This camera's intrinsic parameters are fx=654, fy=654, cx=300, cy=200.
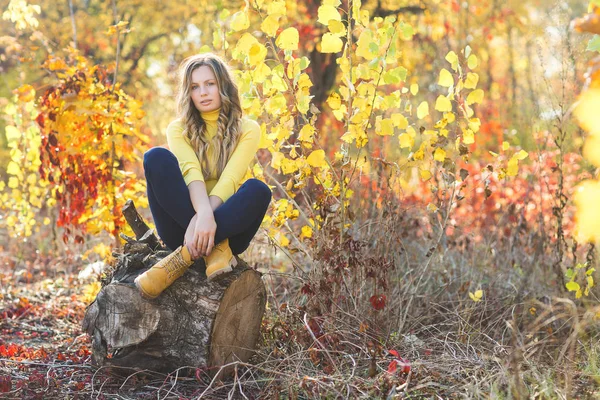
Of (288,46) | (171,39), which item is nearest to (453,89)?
(288,46)

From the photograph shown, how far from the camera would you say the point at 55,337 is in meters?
3.38

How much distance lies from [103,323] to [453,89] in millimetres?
1694

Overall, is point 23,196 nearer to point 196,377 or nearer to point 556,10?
point 196,377

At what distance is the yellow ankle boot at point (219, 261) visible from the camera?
2412mm

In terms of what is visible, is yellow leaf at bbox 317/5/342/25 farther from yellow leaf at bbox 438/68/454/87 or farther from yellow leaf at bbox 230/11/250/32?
yellow leaf at bbox 438/68/454/87

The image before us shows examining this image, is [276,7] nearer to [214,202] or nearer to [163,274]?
[214,202]

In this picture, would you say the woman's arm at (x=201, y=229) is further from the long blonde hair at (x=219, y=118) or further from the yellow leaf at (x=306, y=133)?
the yellow leaf at (x=306, y=133)

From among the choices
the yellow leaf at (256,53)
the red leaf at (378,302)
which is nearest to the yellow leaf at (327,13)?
the yellow leaf at (256,53)

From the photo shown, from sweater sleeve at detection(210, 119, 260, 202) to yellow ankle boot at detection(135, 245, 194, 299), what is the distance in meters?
0.29

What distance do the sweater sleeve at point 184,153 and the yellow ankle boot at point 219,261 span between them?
29 cm

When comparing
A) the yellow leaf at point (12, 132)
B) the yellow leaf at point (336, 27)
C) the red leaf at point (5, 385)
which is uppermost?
the yellow leaf at point (336, 27)

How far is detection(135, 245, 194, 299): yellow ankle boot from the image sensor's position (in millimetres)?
2387


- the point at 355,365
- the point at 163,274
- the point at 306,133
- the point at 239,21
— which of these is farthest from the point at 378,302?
the point at 239,21

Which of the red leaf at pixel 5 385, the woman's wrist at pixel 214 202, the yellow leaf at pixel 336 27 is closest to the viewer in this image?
the red leaf at pixel 5 385
